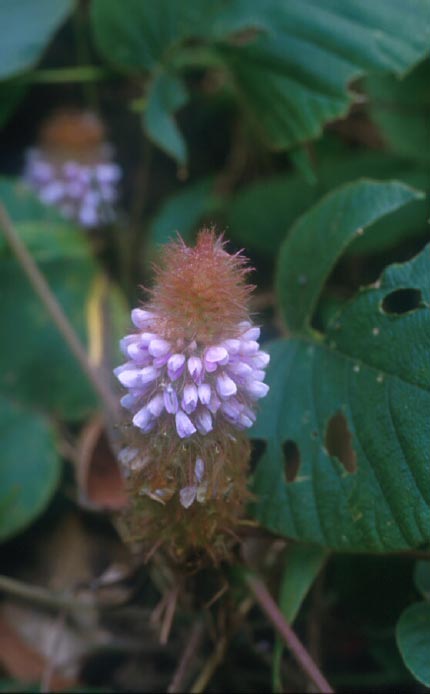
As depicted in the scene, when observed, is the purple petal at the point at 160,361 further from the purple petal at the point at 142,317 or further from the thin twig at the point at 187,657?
the thin twig at the point at 187,657

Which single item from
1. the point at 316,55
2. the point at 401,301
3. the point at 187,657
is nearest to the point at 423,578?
the point at 187,657

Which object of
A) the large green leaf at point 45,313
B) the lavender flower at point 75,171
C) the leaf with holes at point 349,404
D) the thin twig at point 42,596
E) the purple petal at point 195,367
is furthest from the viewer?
the lavender flower at point 75,171

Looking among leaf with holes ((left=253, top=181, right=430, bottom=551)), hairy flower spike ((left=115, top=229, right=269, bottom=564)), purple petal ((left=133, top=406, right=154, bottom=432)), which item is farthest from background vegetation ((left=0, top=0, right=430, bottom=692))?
purple petal ((left=133, top=406, right=154, bottom=432))

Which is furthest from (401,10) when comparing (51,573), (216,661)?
(51,573)

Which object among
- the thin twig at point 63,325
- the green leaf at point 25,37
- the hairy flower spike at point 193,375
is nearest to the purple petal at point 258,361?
the hairy flower spike at point 193,375

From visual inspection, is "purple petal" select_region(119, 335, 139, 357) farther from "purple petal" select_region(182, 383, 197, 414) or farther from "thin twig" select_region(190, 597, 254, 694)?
"thin twig" select_region(190, 597, 254, 694)

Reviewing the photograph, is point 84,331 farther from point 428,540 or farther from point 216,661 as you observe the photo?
point 428,540

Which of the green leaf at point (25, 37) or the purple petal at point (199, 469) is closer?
the purple petal at point (199, 469)
